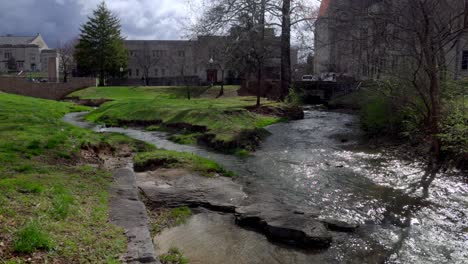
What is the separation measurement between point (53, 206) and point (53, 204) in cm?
8

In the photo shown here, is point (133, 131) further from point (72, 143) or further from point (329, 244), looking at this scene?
point (329, 244)

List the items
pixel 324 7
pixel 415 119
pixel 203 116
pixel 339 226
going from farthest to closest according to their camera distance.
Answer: pixel 324 7 < pixel 203 116 < pixel 415 119 < pixel 339 226

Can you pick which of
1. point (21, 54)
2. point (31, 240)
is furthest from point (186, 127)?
point (21, 54)

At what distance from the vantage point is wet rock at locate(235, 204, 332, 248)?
23.6 ft

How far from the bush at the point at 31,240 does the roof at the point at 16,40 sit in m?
114

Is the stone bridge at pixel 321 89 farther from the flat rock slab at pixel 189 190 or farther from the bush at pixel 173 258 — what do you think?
the bush at pixel 173 258

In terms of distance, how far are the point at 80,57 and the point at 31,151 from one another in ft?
188

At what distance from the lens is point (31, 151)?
34.2 ft

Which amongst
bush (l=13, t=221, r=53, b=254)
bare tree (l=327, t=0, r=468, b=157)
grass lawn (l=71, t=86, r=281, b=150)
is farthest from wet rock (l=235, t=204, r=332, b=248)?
grass lawn (l=71, t=86, r=281, b=150)

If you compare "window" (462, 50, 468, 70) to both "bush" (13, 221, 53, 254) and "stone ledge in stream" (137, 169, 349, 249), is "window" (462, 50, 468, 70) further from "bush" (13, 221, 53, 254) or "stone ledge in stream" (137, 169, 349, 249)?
"bush" (13, 221, 53, 254)

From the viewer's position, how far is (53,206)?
21.6 feet

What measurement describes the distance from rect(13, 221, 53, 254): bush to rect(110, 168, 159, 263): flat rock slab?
99cm

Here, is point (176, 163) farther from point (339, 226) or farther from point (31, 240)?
point (31, 240)

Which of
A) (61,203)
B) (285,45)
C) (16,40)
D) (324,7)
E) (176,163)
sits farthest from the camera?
(16,40)
